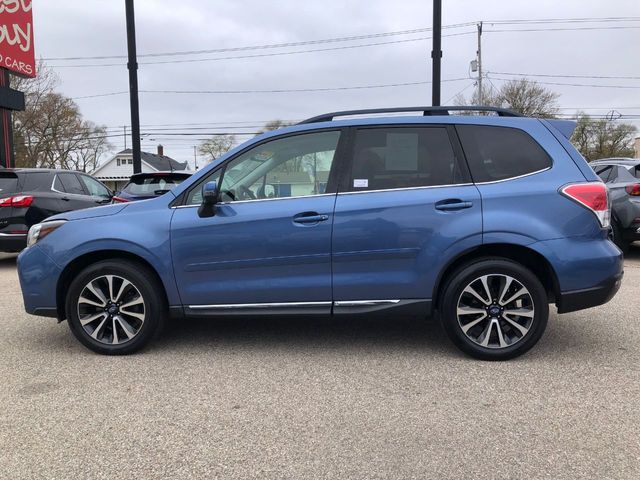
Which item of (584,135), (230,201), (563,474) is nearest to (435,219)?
(230,201)

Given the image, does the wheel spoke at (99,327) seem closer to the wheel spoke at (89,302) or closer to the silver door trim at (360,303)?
the wheel spoke at (89,302)

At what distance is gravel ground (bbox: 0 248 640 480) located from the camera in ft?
8.45

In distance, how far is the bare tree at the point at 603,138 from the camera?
52688 millimetres

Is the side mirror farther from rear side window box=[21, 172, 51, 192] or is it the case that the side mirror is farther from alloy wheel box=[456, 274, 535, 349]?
rear side window box=[21, 172, 51, 192]

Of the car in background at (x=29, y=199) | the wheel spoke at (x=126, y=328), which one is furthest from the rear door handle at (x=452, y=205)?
the car in background at (x=29, y=199)

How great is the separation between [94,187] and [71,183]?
823 mm

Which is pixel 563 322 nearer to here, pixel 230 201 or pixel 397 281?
pixel 397 281

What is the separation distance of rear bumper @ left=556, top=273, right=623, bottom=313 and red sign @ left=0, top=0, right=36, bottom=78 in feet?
52.8

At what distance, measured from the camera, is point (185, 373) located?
12.3ft

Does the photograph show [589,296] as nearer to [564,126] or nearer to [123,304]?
[564,126]

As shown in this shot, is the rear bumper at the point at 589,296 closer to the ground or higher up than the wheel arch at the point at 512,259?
closer to the ground

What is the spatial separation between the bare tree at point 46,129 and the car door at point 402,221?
38.0 meters

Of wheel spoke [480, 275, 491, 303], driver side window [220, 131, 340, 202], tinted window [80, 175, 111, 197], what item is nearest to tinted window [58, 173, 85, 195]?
tinted window [80, 175, 111, 197]

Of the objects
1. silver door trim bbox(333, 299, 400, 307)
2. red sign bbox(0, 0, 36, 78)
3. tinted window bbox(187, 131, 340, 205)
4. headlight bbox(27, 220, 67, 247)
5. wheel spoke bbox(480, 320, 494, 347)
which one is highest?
red sign bbox(0, 0, 36, 78)
